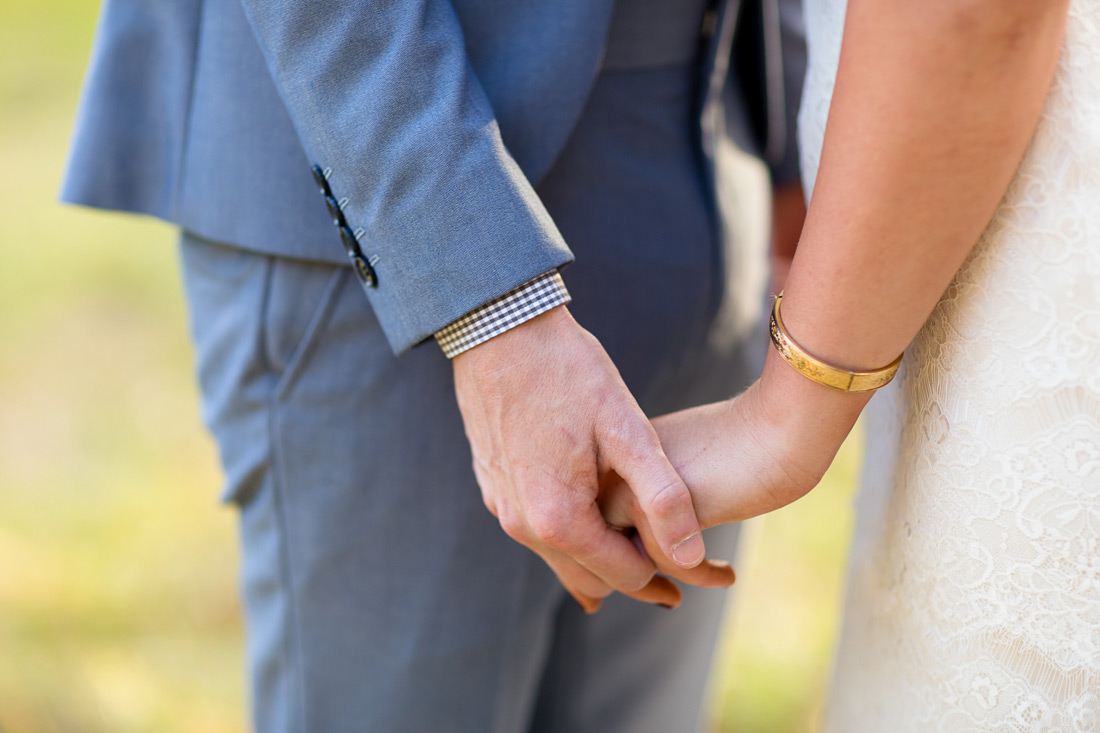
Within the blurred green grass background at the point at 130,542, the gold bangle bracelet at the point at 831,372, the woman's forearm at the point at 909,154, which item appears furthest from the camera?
the blurred green grass background at the point at 130,542

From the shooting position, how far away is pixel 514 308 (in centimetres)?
73

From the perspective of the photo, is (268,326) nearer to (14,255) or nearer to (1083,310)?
(1083,310)

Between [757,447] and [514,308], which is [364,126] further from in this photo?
[757,447]

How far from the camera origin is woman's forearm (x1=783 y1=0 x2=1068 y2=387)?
58cm

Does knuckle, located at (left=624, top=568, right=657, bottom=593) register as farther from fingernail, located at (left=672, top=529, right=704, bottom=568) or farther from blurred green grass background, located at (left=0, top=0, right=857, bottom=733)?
blurred green grass background, located at (left=0, top=0, right=857, bottom=733)

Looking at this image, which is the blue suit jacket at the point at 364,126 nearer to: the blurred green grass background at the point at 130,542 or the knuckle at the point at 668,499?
the knuckle at the point at 668,499

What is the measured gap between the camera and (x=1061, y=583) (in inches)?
26.1

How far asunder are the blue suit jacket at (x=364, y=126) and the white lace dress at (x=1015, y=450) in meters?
0.29

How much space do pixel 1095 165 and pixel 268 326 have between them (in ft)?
2.50

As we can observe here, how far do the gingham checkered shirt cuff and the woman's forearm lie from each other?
0.69 ft

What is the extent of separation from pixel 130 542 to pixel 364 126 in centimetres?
202

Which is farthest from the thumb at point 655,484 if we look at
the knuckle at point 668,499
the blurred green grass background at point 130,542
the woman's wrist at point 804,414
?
the blurred green grass background at point 130,542

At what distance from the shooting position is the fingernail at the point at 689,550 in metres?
0.75

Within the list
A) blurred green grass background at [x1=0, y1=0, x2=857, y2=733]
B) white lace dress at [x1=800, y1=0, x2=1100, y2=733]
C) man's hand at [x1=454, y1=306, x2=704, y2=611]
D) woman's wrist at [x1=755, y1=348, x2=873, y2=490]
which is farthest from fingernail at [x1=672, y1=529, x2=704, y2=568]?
blurred green grass background at [x1=0, y1=0, x2=857, y2=733]
